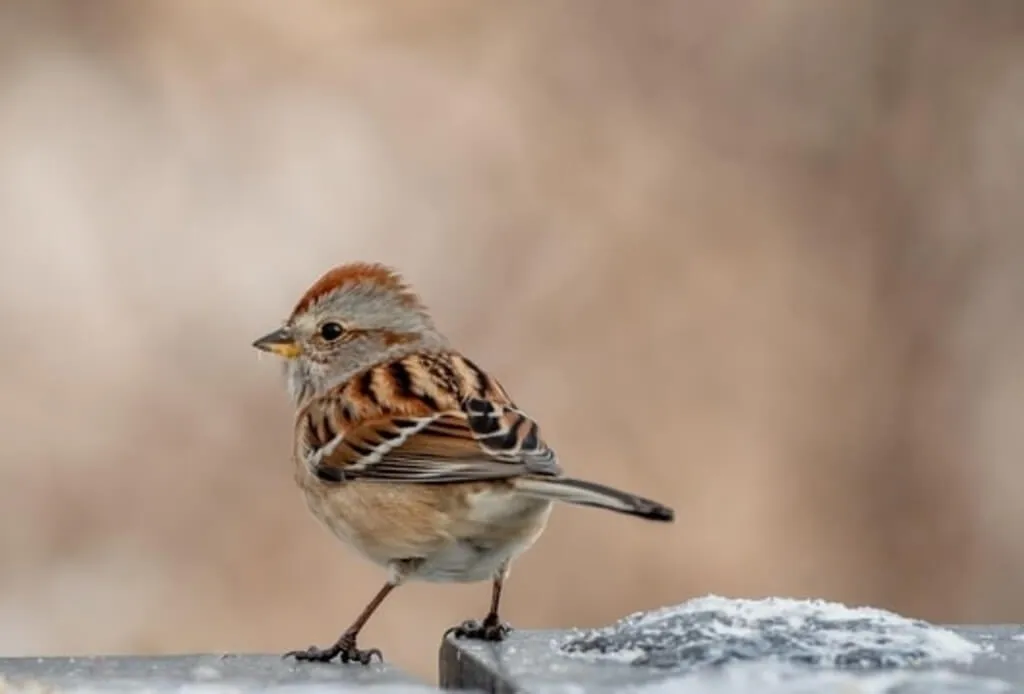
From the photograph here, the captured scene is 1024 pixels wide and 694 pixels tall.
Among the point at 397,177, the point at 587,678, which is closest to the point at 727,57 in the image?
the point at 397,177

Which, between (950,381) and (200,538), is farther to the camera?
(950,381)

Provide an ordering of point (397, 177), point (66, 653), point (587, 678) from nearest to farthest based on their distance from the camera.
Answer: point (587, 678) → point (66, 653) → point (397, 177)

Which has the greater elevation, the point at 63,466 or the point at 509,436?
the point at 63,466

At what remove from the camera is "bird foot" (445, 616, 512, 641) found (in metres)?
3.68

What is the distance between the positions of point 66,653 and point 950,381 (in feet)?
10.9

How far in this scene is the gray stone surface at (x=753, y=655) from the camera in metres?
3.07

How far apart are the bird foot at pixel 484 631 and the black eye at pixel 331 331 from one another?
1232mm

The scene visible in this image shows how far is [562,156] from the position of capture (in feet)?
27.5

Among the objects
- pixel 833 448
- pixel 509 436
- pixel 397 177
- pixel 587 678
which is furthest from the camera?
pixel 397 177

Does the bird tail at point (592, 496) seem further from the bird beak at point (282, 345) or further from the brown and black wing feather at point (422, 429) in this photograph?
the bird beak at point (282, 345)

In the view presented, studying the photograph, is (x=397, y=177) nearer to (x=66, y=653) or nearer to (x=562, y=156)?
(x=562, y=156)

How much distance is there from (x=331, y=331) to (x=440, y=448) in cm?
74

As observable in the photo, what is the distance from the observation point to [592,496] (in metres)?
3.79

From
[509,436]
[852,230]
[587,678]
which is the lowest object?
[587,678]
